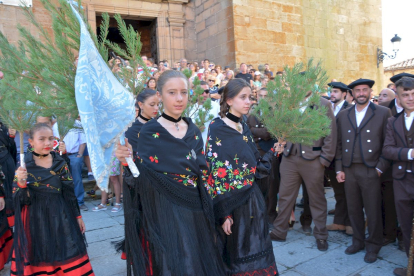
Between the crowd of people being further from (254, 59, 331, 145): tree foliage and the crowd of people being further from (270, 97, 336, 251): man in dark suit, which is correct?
(254, 59, 331, 145): tree foliage

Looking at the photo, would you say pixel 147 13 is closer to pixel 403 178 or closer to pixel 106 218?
pixel 106 218

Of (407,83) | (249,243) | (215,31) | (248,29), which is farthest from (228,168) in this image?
(215,31)

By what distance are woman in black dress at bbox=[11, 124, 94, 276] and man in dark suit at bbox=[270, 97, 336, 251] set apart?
251 centimetres

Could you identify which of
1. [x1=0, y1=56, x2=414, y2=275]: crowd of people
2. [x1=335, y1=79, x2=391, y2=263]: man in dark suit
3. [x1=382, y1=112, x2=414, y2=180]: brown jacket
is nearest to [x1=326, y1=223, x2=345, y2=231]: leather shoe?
[x1=0, y1=56, x2=414, y2=275]: crowd of people

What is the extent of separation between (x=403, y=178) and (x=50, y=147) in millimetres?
3640

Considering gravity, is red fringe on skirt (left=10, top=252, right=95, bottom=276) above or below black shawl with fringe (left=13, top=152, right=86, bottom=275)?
below

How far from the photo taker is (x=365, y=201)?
3852mm

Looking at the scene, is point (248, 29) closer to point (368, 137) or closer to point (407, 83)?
point (368, 137)

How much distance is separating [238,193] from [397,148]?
195cm

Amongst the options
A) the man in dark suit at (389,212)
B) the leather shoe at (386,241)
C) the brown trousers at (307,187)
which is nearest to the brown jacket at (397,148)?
the man in dark suit at (389,212)

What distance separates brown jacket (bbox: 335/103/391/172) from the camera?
3.81 metres

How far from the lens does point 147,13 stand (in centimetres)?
A: 1273

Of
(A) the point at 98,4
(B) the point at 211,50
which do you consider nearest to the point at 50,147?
(A) the point at 98,4

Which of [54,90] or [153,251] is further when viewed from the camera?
[153,251]
